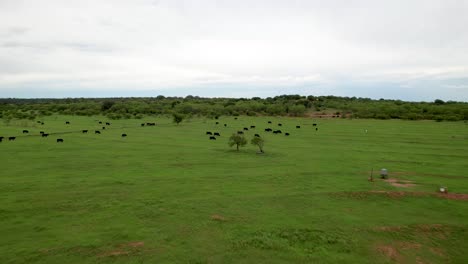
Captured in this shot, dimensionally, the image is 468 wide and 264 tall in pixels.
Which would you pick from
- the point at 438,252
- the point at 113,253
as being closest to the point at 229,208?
the point at 113,253

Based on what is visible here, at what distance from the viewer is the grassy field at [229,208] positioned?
14672 mm

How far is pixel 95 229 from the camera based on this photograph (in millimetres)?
16516

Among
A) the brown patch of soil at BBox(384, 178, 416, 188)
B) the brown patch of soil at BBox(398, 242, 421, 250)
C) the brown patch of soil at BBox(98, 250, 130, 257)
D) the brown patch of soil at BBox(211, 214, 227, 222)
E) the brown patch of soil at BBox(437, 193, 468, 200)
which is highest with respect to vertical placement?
the brown patch of soil at BBox(384, 178, 416, 188)

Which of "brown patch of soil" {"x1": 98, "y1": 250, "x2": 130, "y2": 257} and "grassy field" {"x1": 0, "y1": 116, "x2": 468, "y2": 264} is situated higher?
"grassy field" {"x1": 0, "y1": 116, "x2": 468, "y2": 264}

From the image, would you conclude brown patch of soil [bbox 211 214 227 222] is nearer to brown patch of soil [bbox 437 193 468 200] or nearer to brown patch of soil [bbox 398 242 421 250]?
brown patch of soil [bbox 398 242 421 250]

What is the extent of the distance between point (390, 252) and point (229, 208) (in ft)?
26.9

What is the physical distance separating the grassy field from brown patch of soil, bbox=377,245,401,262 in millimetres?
79

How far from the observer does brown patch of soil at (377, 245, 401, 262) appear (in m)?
14.5

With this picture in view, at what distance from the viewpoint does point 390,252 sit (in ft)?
48.9

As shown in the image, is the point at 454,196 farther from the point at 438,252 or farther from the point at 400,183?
the point at 438,252

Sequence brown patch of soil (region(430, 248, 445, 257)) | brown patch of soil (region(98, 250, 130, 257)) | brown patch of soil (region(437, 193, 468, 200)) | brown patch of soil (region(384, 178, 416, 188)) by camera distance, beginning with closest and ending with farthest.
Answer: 1. brown patch of soil (region(98, 250, 130, 257))
2. brown patch of soil (region(430, 248, 445, 257))
3. brown patch of soil (region(437, 193, 468, 200))
4. brown patch of soil (region(384, 178, 416, 188))

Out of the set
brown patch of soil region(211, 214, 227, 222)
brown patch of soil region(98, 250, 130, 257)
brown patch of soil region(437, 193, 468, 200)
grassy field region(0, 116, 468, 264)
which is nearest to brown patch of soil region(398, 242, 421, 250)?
grassy field region(0, 116, 468, 264)

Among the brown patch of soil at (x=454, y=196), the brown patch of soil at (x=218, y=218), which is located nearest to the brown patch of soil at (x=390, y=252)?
the brown patch of soil at (x=218, y=218)

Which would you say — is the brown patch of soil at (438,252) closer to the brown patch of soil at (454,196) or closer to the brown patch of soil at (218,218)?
the brown patch of soil at (454,196)
